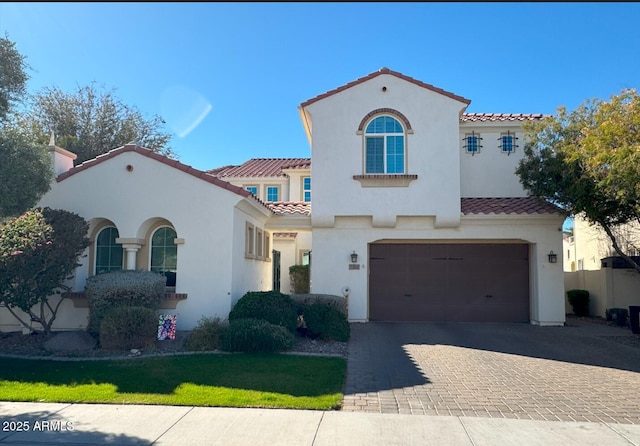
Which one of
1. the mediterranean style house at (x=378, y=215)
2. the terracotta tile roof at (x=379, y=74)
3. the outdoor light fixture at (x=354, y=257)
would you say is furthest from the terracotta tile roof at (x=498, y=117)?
the outdoor light fixture at (x=354, y=257)

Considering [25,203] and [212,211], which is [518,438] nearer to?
[212,211]

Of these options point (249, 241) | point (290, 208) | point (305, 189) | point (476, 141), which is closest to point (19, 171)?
point (249, 241)

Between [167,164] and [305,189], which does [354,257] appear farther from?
[305,189]

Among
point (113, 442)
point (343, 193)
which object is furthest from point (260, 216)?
point (113, 442)

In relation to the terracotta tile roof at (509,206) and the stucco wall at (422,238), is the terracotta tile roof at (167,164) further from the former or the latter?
the terracotta tile roof at (509,206)

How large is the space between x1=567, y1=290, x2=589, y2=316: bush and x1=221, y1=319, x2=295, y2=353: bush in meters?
13.7

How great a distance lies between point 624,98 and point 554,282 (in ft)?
20.1

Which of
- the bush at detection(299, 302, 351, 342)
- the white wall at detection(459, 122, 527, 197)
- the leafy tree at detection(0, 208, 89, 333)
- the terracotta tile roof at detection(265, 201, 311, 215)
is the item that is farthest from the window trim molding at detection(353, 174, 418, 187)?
the leafy tree at detection(0, 208, 89, 333)

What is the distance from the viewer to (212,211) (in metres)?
11.9

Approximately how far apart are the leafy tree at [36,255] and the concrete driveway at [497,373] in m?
6.71

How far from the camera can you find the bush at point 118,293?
1071 cm

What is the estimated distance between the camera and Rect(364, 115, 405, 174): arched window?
1496 cm

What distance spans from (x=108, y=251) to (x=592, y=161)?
12042mm

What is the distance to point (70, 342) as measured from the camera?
34.3ft
